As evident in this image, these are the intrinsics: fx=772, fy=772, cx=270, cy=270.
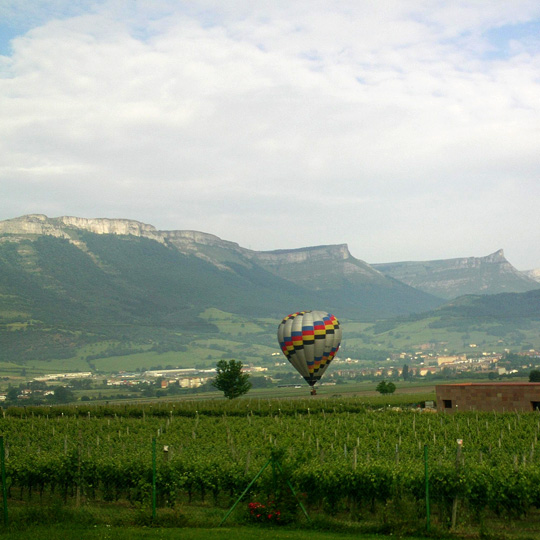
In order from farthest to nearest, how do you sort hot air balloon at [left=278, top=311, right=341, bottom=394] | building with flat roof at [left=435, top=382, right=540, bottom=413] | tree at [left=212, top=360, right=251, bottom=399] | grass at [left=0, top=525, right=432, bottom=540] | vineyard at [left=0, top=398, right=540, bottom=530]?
tree at [left=212, top=360, right=251, bottom=399], hot air balloon at [left=278, top=311, right=341, bottom=394], building with flat roof at [left=435, top=382, right=540, bottom=413], vineyard at [left=0, top=398, right=540, bottom=530], grass at [left=0, top=525, right=432, bottom=540]

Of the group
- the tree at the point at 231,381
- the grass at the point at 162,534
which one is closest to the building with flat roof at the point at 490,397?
the grass at the point at 162,534

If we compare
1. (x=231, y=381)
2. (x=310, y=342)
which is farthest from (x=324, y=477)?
(x=231, y=381)

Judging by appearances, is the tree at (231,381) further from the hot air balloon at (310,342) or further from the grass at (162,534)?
the grass at (162,534)

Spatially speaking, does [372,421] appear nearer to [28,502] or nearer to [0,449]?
[28,502]

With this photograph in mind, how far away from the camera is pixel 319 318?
82.2m

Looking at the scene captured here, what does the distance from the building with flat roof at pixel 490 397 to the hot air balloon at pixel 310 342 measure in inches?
964

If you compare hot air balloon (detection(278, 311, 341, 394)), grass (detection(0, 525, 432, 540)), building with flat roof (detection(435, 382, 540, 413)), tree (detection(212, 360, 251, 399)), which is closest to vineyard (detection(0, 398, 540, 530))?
grass (detection(0, 525, 432, 540))

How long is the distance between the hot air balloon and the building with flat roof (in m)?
24.5

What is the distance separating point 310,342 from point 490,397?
2841cm

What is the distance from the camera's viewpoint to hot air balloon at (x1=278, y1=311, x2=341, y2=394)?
8056 centimetres

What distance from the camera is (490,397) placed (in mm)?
54281

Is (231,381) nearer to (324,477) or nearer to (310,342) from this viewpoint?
(310,342)

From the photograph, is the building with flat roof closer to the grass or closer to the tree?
the grass

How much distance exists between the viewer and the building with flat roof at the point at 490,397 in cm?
5262
